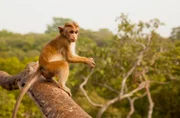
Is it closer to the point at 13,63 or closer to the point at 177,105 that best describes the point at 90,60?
the point at 177,105

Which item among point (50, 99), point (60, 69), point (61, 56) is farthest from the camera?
point (61, 56)

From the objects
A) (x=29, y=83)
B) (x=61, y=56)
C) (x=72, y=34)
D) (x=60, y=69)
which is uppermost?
(x=72, y=34)

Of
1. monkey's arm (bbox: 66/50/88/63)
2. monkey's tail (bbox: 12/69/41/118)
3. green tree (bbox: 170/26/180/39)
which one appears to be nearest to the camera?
monkey's tail (bbox: 12/69/41/118)

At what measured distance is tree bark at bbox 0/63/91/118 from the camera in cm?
221

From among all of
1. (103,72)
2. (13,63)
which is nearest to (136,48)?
(103,72)

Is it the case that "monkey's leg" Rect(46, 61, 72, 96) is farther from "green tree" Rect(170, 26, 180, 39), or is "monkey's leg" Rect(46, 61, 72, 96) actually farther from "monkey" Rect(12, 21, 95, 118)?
"green tree" Rect(170, 26, 180, 39)

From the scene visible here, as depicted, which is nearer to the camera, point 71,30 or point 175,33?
point 71,30

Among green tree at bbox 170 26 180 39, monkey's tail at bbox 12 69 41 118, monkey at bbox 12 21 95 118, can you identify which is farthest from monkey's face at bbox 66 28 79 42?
green tree at bbox 170 26 180 39

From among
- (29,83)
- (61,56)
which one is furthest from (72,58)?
(29,83)

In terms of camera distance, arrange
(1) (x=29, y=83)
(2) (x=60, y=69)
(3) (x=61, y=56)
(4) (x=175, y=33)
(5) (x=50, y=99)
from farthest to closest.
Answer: (4) (x=175, y=33) → (3) (x=61, y=56) → (2) (x=60, y=69) → (1) (x=29, y=83) → (5) (x=50, y=99)

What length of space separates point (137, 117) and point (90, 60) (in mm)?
17545

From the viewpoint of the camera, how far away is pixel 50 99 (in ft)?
8.43

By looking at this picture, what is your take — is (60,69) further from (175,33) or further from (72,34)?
(175,33)

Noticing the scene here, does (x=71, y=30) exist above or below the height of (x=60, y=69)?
above
